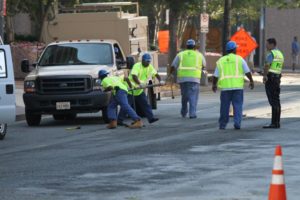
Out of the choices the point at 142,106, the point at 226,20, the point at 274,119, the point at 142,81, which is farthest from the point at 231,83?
the point at 226,20

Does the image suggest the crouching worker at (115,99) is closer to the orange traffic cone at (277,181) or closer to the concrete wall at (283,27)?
the orange traffic cone at (277,181)

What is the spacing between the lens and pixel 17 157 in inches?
601

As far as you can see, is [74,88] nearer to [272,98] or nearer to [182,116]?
[182,116]

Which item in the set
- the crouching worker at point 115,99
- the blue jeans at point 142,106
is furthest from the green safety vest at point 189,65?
the crouching worker at point 115,99

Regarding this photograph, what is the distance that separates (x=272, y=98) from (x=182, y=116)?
3.86 meters

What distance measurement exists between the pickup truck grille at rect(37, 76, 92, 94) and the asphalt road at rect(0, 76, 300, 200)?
801 millimetres

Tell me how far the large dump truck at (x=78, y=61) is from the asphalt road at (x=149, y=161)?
1.72ft

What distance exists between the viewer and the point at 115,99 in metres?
20.3

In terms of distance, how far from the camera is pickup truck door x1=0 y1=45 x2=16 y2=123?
57.7 ft

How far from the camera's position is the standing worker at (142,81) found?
21156 millimetres

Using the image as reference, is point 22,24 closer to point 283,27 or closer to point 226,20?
point 283,27

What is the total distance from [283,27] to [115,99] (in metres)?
45.3

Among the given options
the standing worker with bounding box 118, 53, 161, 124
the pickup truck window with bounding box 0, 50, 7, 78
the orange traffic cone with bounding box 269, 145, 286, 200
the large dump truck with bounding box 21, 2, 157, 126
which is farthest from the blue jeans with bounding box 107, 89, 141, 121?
the orange traffic cone with bounding box 269, 145, 286, 200

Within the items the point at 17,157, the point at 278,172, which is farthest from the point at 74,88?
the point at 278,172
